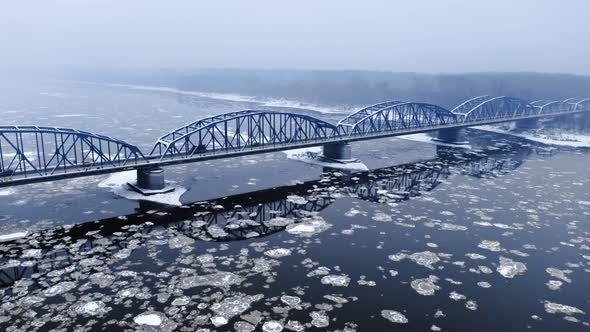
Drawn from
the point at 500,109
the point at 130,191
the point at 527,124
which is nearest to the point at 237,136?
the point at 130,191

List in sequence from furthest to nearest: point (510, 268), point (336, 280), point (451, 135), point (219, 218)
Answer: point (451, 135)
point (219, 218)
point (510, 268)
point (336, 280)

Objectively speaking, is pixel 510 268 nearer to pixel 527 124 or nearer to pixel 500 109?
pixel 500 109

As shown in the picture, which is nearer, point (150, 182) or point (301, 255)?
point (301, 255)

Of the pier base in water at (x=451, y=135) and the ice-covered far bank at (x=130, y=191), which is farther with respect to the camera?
the pier base in water at (x=451, y=135)

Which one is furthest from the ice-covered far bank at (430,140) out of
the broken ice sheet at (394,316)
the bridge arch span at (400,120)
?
the broken ice sheet at (394,316)

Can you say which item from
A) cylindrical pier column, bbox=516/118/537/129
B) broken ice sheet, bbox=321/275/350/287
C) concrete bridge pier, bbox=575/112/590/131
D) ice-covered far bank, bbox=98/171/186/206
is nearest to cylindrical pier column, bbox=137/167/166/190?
ice-covered far bank, bbox=98/171/186/206

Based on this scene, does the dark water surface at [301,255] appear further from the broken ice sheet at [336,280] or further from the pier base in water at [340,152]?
the pier base in water at [340,152]

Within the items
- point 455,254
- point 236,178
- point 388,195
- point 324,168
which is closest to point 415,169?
point 324,168

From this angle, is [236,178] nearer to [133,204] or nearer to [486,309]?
[133,204]
